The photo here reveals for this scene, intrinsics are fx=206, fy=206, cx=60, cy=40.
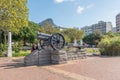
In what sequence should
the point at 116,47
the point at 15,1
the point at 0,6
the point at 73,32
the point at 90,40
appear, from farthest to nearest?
1. the point at 90,40
2. the point at 73,32
3. the point at 116,47
4. the point at 15,1
5. the point at 0,6

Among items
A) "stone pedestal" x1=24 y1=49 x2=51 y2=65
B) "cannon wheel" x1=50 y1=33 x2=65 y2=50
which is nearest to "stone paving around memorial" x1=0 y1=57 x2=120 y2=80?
"stone pedestal" x1=24 y1=49 x2=51 y2=65

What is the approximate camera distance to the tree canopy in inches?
717

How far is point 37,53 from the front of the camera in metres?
12.9

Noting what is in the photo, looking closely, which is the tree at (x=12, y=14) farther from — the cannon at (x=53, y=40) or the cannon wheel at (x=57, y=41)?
the cannon wheel at (x=57, y=41)

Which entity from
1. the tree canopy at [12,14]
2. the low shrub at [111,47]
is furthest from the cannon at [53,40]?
the low shrub at [111,47]

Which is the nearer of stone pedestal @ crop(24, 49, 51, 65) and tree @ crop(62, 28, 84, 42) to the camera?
stone pedestal @ crop(24, 49, 51, 65)

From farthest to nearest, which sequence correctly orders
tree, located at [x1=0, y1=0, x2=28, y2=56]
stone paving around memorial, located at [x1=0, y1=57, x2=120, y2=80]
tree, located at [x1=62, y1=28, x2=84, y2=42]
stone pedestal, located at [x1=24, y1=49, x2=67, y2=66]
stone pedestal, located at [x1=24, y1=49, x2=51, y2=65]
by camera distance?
tree, located at [x1=62, y1=28, x2=84, y2=42] < tree, located at [x1=0, y1=0, x2=28, y2=56] < stone pedestal, located at [x1=24, y1=49, x2=67, y2=66] < stone pedestal, located at [x1=24, y1=49, x2=51, y2=65] < stone paving around memorial, located at [x1=0, y1=57, x2=120, y2=80]

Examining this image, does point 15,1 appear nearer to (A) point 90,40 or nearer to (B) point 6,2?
(B) point 6,2

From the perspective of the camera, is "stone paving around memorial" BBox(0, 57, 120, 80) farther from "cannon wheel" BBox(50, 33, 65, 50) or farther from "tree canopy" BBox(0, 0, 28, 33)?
"tree canopy" BBox(0, 0, 28, 33)

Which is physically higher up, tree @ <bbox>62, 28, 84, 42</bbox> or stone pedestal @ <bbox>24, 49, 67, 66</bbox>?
tree @ <bbox>62, 28, 84, 42</bbox>

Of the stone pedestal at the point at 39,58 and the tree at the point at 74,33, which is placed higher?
the tree at the point at 74,33

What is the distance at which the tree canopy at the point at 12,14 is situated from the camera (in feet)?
59.7

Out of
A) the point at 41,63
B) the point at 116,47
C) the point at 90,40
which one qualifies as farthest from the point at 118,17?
the point at 41,63

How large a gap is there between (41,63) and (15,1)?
7.93 m
